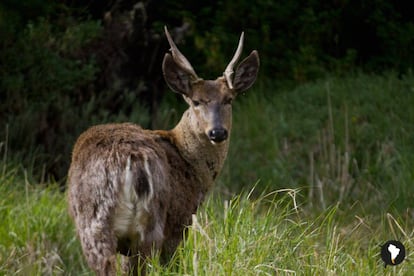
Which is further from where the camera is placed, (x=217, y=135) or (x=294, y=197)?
(x=217, y=135)

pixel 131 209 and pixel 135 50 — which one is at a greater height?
pixel 135 50

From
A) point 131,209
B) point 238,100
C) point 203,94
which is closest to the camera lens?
point 131,209

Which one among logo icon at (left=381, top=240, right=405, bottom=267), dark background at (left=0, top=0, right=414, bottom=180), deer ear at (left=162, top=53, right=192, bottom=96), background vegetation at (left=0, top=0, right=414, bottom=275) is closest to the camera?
logo icon at (left=381, top=240, right=405, bottom=267)

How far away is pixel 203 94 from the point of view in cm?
718

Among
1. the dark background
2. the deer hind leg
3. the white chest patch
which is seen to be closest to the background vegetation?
the dark background

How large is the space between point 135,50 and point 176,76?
4.91m

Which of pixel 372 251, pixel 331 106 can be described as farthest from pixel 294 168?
pixel 372 251

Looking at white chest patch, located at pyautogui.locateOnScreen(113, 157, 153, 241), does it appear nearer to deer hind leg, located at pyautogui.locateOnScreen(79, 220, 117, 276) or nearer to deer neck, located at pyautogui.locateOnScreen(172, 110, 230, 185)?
deer hind leg, located at pyautogui.locateOnScreen(79, 220, 117, 276)

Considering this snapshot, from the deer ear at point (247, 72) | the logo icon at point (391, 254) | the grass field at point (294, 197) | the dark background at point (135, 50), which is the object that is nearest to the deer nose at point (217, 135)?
the grass field at point (294, 197)

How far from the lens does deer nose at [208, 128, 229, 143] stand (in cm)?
691

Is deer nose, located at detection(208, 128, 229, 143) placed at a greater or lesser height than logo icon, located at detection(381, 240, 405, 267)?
greater

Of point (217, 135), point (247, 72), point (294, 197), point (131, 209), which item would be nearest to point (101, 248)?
point (131, 209)

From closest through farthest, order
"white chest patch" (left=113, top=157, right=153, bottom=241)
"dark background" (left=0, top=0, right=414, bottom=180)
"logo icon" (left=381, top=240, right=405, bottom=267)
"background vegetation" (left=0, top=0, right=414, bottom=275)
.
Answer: "logo icon" (left=381, top=240, right=405, bottom=267) < "white chest patch" (left=113, top=157, right=153, bottom=241) < "background vegetation" (left=0, top=0, right=414, bottom=275) < "dark background" (left=0, top=0, right=414, bottom=180)

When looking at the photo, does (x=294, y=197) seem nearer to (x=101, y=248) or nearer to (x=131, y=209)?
(x=131, y=209)
